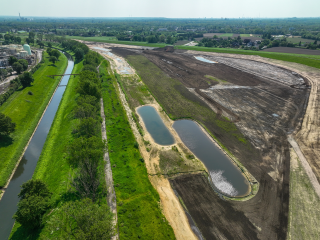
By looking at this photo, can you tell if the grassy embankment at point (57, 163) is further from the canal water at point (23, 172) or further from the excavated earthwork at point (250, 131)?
the excavated earthwork at point (250, 131)

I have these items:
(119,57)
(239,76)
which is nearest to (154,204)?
(239,76)

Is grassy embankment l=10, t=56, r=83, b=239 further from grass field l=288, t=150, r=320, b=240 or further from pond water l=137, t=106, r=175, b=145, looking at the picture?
grass field l=288, t=150, r=320, b=240

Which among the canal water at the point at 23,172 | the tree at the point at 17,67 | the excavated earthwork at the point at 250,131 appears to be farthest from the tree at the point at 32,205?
the tree at the point at 17,67

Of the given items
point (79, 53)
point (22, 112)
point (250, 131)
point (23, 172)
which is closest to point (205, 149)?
point (250, 131)

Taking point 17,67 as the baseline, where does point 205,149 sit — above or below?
below

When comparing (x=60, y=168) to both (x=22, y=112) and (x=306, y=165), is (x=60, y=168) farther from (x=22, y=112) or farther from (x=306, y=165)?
(x=306, y=165)
